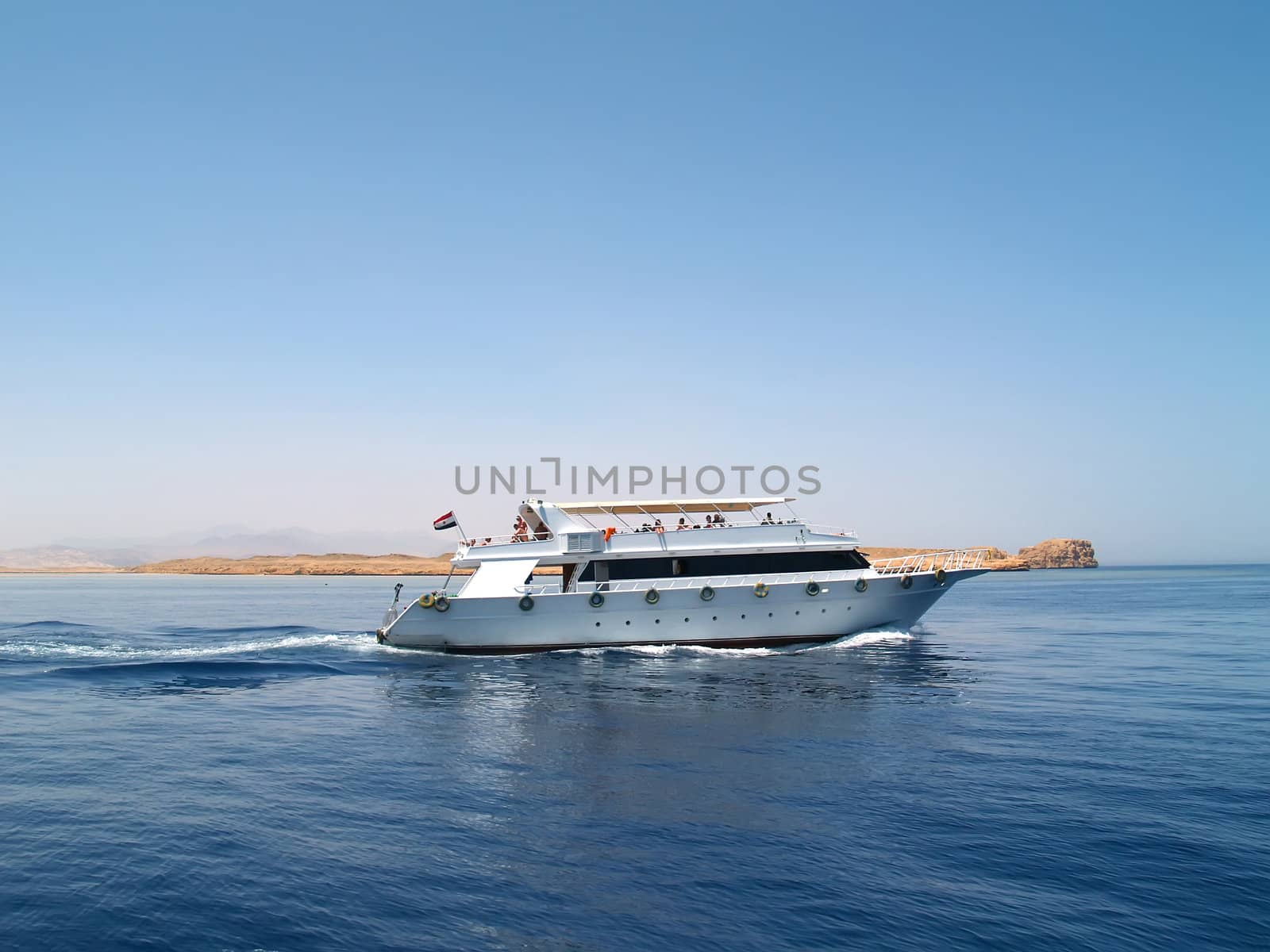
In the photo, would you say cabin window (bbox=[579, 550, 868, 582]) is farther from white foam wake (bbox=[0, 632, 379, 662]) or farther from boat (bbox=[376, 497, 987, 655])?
white foam wake (bbox=[0, 632, 379, 662])

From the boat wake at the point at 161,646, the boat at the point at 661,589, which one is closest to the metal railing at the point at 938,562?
the boat at the point at 661,589

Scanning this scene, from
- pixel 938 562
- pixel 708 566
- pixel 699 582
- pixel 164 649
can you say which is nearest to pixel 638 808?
pixel 699 582

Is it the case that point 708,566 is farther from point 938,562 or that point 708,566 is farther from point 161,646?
point 161,646

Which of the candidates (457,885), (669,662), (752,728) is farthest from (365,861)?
(669,662)

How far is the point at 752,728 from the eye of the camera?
734 inches

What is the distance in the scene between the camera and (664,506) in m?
33.1

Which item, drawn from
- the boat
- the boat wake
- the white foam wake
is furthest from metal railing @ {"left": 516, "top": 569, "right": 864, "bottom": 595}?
the white foam wake

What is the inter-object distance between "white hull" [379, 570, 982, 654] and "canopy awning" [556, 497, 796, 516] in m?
3.75

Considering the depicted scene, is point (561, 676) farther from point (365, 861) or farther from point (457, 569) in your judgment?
point (365, 861)

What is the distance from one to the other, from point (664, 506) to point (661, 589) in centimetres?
374

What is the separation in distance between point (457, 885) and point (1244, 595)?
8814cm

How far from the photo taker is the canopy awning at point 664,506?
1292 inches

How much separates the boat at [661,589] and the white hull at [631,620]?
0.04 metres

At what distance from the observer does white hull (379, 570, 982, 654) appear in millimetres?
30906
